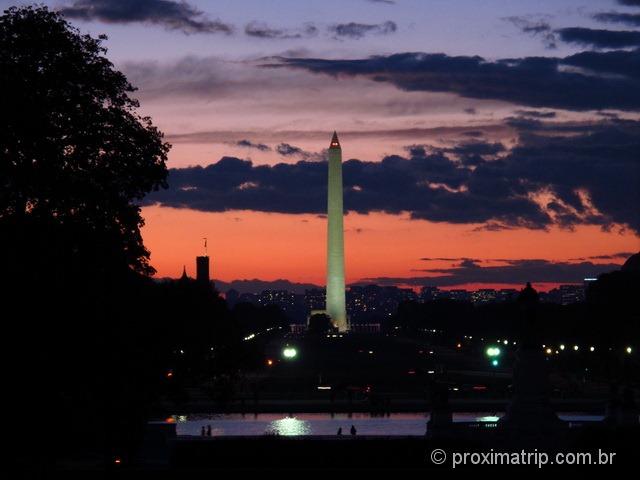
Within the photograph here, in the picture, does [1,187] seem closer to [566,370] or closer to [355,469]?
[355,469]

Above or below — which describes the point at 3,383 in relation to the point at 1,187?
below

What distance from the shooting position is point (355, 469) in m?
43.2

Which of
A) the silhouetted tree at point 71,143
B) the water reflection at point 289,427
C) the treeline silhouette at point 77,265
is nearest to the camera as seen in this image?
the treeline silhouette at point 77,265

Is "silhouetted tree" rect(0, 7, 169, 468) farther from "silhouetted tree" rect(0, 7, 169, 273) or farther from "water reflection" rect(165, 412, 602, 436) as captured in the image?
"water reflection" rect(165, 412, 602, 436)

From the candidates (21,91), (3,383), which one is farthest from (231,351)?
(3,383)

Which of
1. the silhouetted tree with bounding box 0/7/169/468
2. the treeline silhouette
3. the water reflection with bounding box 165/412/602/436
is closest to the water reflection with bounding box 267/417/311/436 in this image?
the water reflection with bounding box 165/412/602/436

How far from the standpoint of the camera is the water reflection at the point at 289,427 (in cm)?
6669

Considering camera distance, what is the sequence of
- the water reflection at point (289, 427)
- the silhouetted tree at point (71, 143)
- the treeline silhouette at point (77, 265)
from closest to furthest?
the treeline silhouette at point (77, 265)
the silhouetted tree at point (71, 143)
the water reflection at point (289, 427)

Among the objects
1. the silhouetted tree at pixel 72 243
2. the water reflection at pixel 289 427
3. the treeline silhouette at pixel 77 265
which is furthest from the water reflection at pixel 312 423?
the silhouetted tree at pixel 72 243

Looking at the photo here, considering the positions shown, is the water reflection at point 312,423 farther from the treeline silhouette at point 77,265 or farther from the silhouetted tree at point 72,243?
the silhouetted tree at point 72,243

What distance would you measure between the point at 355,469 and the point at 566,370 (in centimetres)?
8502

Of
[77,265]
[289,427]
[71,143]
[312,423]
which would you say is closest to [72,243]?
[77,265]

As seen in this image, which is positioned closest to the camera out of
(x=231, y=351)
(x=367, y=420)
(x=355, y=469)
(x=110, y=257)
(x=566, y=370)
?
(x=355, y=469)

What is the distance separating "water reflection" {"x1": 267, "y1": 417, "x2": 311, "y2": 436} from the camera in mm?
66688
